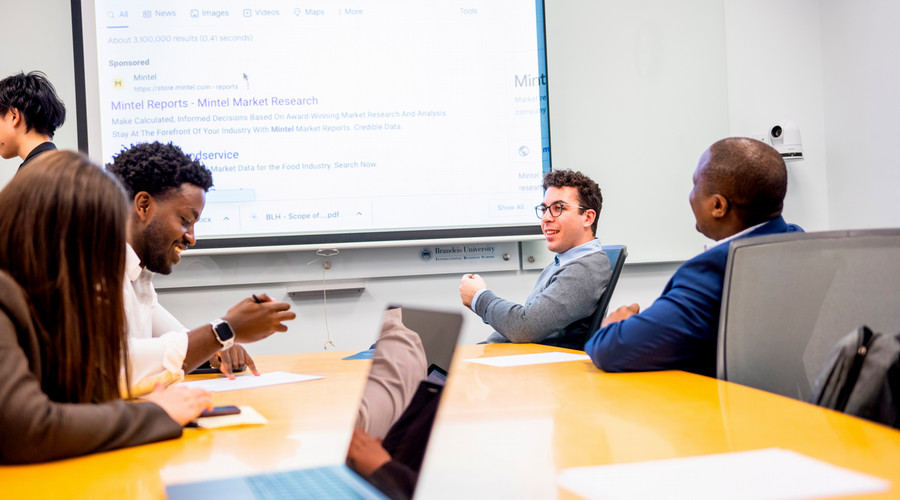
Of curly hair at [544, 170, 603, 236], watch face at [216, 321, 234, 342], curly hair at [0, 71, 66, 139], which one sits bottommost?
watch face at [216, 321, 234, 342]

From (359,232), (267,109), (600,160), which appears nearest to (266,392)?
(359,232)

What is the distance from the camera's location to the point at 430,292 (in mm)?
3572

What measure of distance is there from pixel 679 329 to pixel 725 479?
806 mm

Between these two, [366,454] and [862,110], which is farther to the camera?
[862,110]

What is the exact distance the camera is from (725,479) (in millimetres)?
758

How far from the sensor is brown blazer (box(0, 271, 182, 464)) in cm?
89

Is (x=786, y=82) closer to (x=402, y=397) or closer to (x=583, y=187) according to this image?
(x=583, y=187)

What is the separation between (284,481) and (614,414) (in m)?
0.54

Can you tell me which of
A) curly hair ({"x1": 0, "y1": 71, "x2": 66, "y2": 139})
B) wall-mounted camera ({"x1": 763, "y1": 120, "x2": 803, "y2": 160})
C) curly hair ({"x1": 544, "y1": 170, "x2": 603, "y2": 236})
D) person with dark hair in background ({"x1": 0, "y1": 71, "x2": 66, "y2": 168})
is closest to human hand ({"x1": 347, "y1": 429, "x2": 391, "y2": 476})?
curly hair ({"x1": 544, "y1": 170, "x2": 603, "y2": 236})

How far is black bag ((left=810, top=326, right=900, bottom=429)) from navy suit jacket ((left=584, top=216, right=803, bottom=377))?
479 mm

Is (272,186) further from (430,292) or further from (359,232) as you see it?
(430,292)

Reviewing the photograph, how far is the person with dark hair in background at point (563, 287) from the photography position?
Result: 7.86 feet

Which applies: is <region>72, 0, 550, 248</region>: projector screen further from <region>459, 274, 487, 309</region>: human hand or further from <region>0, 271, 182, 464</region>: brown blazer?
<region>0, 271, 182, 464</region>: brown blazer

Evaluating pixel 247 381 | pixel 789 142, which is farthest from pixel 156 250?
pixel 789 142
